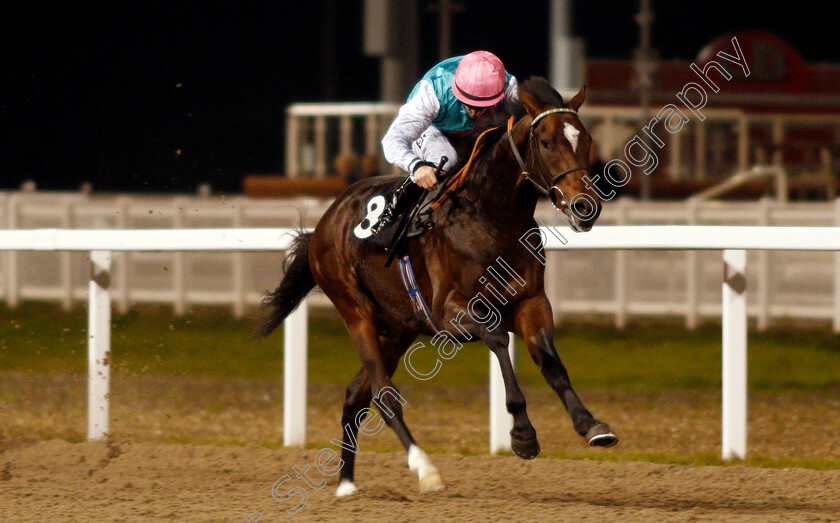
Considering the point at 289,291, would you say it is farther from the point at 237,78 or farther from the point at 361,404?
the point at 237,78

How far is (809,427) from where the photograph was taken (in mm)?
6973

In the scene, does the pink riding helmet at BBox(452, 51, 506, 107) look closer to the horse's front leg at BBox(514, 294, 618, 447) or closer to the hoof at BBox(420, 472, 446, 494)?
the horse's front leg at BBox(514, 294, 618, 447)

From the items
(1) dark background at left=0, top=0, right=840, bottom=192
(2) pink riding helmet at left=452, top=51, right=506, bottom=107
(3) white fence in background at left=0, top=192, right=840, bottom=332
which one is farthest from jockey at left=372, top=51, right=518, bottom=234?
(1) dark background at left=0, top=0, right=840, bottom=192

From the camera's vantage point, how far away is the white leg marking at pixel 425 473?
4.26 metres

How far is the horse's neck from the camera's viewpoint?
429cm

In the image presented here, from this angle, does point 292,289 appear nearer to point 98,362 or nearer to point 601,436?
point 98,362

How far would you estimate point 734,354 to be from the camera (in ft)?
17.6

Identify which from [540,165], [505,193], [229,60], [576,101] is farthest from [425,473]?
[229,60]

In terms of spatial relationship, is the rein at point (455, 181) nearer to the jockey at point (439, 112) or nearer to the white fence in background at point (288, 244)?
the jockey at point (439, 112)

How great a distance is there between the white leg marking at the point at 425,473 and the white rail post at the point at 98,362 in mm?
2350

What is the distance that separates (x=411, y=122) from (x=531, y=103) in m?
0.62

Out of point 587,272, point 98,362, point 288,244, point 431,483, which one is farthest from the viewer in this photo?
point 587,272

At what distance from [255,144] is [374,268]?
32983 millimetres

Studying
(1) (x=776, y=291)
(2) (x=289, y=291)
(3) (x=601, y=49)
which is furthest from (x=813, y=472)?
(3) (x=601, y=49)
